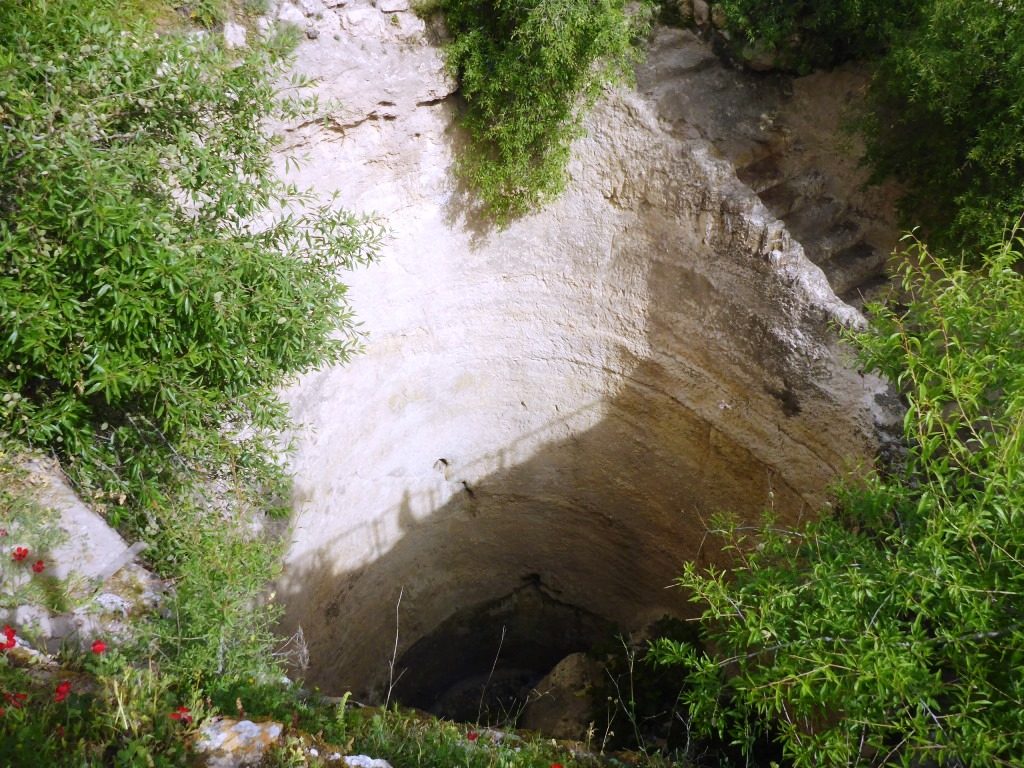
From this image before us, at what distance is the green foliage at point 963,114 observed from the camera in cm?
481

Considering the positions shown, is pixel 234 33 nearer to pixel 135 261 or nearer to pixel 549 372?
pixel 135 261

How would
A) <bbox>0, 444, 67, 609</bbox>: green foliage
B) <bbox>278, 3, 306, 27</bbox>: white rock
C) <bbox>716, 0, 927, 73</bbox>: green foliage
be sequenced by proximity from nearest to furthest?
<bbox>0, 444, 67, 609</bbox>: green foliage → <bbox>278, 3, 306, 27</bbox>: white rock → <bbox>716, 0, 927, 73</bbox>: green foliage

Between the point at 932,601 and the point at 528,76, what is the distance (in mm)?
4363

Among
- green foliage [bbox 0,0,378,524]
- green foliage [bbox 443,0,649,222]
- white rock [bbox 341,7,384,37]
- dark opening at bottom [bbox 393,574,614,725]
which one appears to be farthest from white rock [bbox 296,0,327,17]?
dark opening at bottom [bbox 393,574,614,725]

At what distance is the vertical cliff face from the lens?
5.43 meters

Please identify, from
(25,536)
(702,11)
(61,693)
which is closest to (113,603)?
(25,536)

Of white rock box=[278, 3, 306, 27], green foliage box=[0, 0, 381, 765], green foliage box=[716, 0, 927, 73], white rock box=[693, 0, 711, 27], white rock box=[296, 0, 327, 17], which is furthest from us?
white rock box=[693, 0, 711, 27]

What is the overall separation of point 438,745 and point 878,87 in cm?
585

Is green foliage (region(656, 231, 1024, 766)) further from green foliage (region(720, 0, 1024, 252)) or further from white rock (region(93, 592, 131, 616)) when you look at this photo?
white rock (region(93, 592, 131, 616))

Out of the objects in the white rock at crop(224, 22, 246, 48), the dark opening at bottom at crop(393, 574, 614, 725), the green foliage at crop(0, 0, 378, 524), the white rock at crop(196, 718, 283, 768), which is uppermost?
the white rock at crop(224, 22, 246, 48)

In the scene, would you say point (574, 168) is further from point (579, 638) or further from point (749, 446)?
point (579, 638)

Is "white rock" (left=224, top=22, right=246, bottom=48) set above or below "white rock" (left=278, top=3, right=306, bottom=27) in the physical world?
below

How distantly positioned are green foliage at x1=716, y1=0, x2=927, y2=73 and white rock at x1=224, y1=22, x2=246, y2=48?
4090 millimetres

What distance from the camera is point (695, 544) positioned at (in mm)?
7023
